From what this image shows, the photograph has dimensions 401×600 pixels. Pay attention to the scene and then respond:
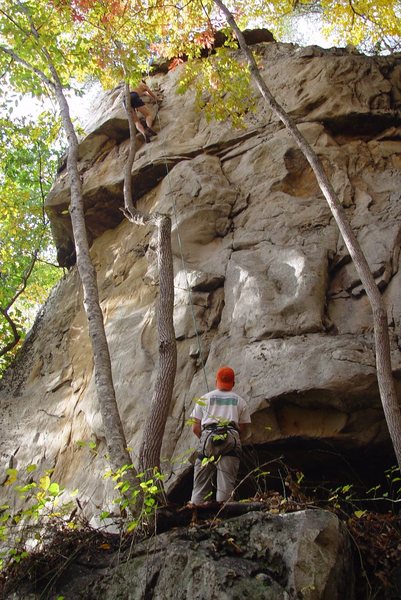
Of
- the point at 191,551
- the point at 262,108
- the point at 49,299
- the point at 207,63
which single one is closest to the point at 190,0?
the point at 207,63

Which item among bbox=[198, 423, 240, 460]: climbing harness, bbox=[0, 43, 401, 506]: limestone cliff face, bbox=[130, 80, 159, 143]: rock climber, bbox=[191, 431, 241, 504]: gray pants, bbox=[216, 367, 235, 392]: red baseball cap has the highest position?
bbox=[130, 80, 159, 143]: rock climber

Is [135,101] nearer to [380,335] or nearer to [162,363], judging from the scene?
[162,363]

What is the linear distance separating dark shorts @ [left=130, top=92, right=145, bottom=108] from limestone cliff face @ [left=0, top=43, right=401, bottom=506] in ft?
1.43

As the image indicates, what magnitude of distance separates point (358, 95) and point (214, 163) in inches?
120

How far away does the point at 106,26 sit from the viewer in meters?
10.4

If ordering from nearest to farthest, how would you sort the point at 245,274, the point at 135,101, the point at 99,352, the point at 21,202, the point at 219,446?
the point at 219,446, the point at 99,352, the point at 245,274, the point at 135,101, the point at 21,202

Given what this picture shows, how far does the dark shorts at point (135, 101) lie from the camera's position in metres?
12.4

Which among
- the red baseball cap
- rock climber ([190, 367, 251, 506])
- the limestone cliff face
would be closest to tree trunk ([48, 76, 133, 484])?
the limestone cliff face

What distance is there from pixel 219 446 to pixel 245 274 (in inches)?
126

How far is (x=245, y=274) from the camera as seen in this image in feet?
28.6

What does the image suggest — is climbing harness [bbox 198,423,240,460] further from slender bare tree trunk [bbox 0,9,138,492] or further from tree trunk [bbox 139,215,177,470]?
slender bare tree trunk [bbox 0,9,138,492]

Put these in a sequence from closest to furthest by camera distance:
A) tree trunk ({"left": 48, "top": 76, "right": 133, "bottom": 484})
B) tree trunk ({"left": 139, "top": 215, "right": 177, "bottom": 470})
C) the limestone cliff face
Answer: tree trunk ({"left": 48, "top": 76, "right": 133, "bottom": 484}) < tree trunk ({"left": 139, "top": 215, "right": 177, "bottom": 470}) < the limestone cliff face

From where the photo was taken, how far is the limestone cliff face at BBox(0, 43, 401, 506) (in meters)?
7.20

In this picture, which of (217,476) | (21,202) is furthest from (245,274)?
(21,202)
